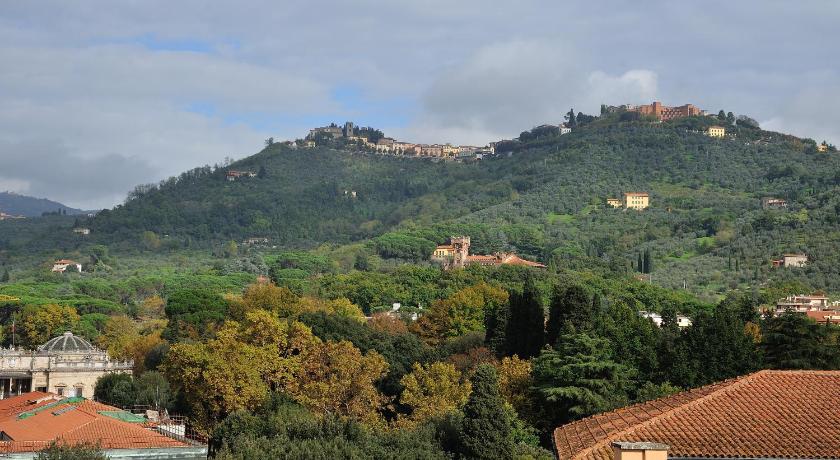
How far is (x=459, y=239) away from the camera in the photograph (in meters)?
121

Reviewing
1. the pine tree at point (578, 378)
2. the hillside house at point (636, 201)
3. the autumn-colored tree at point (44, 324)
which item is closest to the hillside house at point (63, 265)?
the autumn-colored tree at point (44, 324)

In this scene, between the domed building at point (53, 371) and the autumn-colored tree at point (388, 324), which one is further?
the autumn-colored tree at point (388, 324)

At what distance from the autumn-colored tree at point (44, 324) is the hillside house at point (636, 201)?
82261mm

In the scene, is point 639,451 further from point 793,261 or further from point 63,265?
point 63,265

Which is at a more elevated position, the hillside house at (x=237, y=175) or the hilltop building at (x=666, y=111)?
the hilltop building at (x=666, y=111)

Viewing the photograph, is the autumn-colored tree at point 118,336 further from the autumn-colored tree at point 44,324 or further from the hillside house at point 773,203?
the hillside house at point 773,203

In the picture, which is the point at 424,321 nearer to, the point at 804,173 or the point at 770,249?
the point at 770,249

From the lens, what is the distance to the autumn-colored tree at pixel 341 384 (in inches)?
1768

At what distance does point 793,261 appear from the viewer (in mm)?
97125

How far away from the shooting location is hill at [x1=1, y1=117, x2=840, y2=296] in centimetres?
10825

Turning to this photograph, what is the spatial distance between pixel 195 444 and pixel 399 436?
5850 millimetres

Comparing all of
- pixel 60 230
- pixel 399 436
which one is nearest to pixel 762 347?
pixel 399 436

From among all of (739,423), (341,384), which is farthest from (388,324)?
(739,423)

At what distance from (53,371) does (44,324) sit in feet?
75.4
